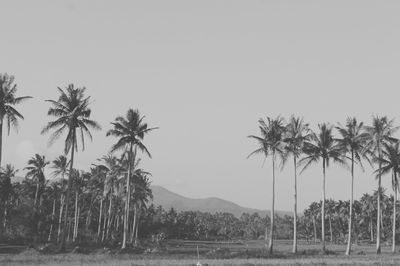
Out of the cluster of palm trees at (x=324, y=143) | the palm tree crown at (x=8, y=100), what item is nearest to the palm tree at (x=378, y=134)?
the cluster of palm trees at (x=324, y=143)

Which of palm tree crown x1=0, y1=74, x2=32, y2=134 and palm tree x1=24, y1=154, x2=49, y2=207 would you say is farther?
palm tree x1=24, y1=154, x2=49, y2=207

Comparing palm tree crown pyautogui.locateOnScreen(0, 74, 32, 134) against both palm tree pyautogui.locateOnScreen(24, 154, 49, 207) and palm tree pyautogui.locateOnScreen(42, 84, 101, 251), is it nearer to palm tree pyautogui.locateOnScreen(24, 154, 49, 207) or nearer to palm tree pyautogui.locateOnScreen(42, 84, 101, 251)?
palm tree pyautogui.locateOnScreen(42, 84, 101, 251)

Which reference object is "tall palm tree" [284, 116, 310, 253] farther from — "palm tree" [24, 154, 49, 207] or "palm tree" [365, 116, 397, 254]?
"palm tree" [24, 154, 49, 207]

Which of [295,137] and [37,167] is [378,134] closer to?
[295,137]

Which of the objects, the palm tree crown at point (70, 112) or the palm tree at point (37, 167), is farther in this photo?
the palm tree at point (37, 167)

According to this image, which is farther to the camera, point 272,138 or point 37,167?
point 37,167

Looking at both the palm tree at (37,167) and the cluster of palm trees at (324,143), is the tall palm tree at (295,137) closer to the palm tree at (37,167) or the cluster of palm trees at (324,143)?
the cluster of palm trees at (324,143)

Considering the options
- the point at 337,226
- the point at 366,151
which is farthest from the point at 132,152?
the point at 337,226

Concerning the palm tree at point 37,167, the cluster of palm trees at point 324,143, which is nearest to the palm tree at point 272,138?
the cluster of palm trees at point 324,143

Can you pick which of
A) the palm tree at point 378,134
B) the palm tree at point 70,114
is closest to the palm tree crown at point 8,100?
the palm tree at point 70,114

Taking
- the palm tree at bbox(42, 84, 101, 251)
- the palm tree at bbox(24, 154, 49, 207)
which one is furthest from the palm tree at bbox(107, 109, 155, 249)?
the palm tree at bbox(24, 154, 49, 207)

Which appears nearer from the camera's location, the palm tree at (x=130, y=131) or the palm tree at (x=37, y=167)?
the palm tree at (x=130, y=131)

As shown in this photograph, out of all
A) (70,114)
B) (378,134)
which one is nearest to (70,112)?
(70,114)

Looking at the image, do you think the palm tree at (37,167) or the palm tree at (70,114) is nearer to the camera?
the palm tree at (70,114)
